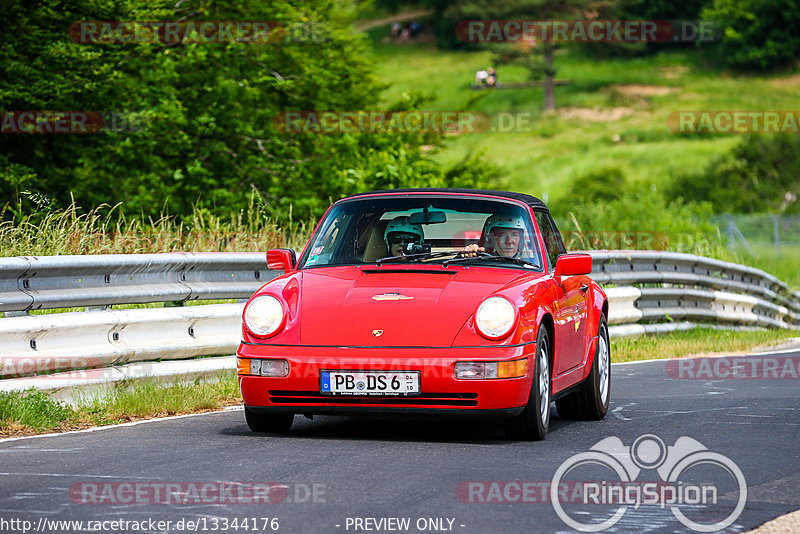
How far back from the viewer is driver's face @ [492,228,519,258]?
28.8 feet

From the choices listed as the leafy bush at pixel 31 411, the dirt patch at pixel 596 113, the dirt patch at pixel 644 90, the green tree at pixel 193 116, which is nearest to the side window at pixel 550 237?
the leafy bush at pixel 31 411

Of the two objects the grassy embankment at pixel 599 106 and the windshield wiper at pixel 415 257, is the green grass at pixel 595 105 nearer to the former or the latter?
the grassy embankment at pixel 599 106

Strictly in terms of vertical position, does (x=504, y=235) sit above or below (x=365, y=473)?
above

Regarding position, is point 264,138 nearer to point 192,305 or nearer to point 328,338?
point 192,305

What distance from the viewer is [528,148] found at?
94.4 meters

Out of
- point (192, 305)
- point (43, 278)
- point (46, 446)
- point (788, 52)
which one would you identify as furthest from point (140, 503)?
point (788, 52)

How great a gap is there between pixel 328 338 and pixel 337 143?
2098 centimetres

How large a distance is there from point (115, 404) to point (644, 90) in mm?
101945

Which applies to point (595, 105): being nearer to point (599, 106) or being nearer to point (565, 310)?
point (599, 106)

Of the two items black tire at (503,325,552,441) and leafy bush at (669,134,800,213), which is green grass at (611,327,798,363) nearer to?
black tire at (503,325,552,441)

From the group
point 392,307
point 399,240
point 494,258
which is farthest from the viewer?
point 399,240

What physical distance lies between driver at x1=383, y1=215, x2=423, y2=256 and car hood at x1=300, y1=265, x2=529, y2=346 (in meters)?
0.65

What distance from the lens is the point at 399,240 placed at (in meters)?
8.92

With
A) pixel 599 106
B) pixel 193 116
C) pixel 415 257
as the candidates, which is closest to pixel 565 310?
pixel 415 257
